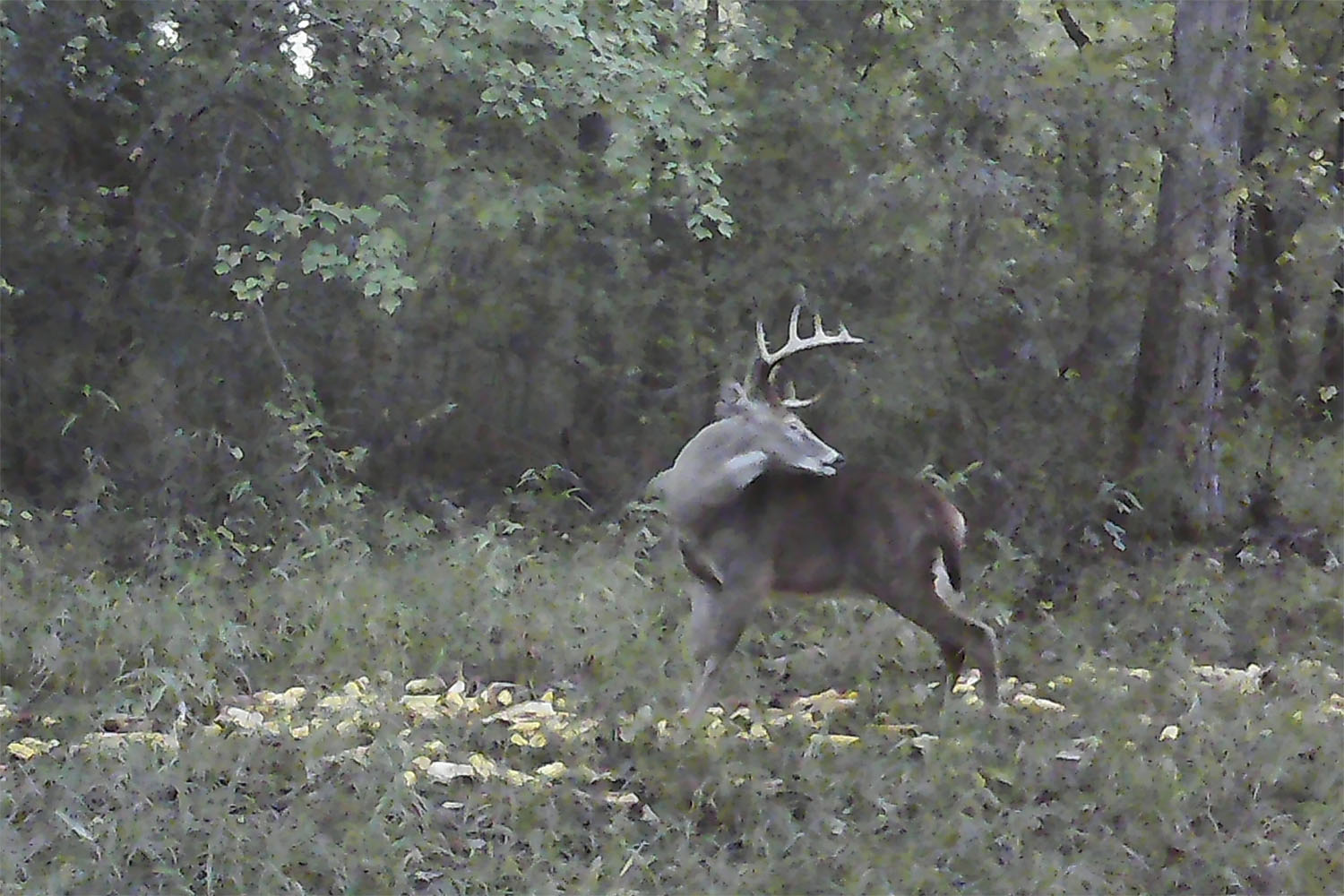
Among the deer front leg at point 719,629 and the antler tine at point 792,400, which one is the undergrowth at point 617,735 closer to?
the deer front leg at point 719,629

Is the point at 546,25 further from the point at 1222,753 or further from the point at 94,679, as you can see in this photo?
the point at 1222,753

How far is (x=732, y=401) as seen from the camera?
5379mm

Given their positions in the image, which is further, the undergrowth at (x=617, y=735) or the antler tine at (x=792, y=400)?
the antler tine at (x=792, y=400)

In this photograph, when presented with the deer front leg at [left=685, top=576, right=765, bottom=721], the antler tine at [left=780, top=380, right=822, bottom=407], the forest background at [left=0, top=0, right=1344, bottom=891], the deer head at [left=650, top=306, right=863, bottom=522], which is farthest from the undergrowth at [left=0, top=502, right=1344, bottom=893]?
the antler tine at [left=780, top=380, right=822, bottom=407]

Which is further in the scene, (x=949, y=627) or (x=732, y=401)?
(x=732, y=401)

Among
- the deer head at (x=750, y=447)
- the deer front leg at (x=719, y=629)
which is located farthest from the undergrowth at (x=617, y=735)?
the deer head at (x=750, y=447)

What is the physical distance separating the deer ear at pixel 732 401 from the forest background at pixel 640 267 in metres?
1.21

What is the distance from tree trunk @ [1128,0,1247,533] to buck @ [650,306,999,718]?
2.31m

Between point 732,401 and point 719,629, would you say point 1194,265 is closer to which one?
point 732,401

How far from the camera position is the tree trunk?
691 cm

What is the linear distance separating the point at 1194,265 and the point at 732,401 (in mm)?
2963

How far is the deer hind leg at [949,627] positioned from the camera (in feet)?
16.7

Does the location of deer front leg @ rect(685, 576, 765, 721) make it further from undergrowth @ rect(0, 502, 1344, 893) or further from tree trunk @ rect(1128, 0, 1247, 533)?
tree trunk @ rect(1128, 0, 1247, 533)

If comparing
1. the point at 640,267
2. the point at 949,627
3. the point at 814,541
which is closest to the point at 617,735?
the point at 814,541
